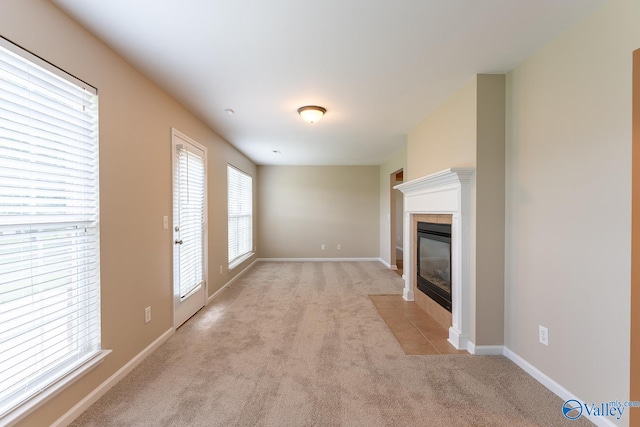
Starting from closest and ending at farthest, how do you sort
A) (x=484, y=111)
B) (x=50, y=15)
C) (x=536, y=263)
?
1. (x=50, y=15)
2. (x=536, y=263)
3. (x=484, y=111)

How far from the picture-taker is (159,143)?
9.10ft

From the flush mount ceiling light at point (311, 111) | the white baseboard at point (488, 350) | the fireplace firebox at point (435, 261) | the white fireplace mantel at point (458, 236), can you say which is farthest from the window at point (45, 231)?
the fireplace firebox at point (435, 261)

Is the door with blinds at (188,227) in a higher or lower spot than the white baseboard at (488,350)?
higher

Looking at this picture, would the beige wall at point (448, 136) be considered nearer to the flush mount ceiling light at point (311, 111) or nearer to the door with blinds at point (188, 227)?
the flush mount ceiling light at point (311, 111)

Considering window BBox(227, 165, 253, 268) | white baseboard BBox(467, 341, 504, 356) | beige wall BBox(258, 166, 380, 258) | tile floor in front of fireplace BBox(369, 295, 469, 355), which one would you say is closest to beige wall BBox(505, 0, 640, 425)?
white baseboard BBox(467, 341, 504, 356)

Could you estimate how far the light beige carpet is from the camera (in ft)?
5.82

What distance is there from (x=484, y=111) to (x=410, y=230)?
1896mm

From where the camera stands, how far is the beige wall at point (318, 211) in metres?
7.39

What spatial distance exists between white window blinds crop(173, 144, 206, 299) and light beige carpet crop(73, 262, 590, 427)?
547 mm

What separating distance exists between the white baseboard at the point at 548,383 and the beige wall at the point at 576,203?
39 mm

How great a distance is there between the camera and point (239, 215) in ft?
19.3

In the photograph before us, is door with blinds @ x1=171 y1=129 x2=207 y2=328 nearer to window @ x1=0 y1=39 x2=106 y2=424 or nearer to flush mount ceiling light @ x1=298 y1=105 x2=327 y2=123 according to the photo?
window @ x1=0 y1=39 x2=106 y2=424

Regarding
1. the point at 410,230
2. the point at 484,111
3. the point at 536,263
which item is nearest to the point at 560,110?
the point at 484,111

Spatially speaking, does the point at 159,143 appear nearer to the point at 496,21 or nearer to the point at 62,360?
the point at 62,360
